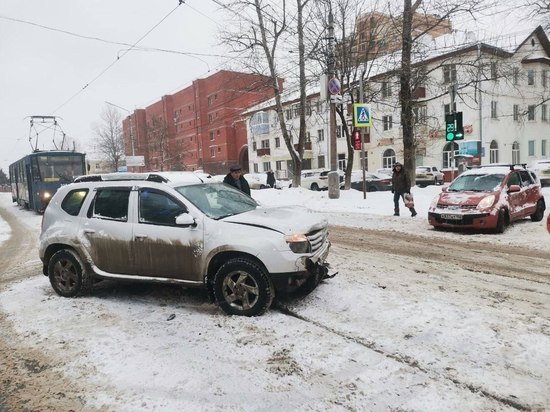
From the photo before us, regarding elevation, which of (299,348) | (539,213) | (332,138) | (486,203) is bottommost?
(299,348)

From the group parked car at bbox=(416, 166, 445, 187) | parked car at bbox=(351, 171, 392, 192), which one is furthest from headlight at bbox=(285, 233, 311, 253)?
parked car at bbox=(416, 166, 445, 187)

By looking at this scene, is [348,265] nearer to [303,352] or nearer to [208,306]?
[208,306]

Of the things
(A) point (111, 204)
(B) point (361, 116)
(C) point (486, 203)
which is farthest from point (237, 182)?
(B) point (361, 116)

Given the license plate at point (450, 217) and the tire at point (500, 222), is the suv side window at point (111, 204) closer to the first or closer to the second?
the license plate at point (450, 217)

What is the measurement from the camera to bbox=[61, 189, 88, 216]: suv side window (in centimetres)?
560

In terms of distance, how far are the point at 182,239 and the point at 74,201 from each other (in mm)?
1972

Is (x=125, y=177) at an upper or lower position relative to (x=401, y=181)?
upper

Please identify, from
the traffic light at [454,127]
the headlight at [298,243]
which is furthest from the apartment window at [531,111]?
the headlight at [298,243]

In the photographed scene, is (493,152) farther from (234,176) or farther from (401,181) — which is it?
(234,176)

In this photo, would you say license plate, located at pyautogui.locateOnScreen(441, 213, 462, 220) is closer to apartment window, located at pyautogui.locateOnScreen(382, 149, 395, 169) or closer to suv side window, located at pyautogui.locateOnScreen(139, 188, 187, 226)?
suv side window, located at pyautogui.locateOnScreen(139, 188, 187, 226)

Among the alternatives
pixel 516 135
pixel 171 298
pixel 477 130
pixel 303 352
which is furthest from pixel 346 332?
pixel 516 135

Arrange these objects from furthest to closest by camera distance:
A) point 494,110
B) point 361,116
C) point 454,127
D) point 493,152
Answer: point 493,152, point 494,110, point 361,116, point 454,127

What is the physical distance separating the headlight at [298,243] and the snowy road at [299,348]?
773mm

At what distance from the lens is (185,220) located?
4.66 metres
